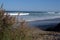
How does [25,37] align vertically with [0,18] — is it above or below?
below

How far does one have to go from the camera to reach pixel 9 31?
24.9ft

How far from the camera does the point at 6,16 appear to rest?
26.3ft

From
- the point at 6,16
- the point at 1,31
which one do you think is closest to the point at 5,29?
the point at 1,31

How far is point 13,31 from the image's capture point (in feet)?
25.4

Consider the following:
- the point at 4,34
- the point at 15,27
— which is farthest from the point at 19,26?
the point at 4,34

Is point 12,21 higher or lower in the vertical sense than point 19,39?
higher

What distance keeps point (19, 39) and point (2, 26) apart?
0.63 meters

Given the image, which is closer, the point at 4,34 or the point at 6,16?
the point at 4,34

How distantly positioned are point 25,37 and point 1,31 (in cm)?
80

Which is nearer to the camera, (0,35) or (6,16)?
(0,35)

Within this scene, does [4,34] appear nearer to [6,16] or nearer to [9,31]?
[9,31]

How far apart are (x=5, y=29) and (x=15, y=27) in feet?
1.36

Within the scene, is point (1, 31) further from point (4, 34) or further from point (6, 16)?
point (6, 16)

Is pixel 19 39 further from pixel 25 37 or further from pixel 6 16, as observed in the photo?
pixel 6 16
